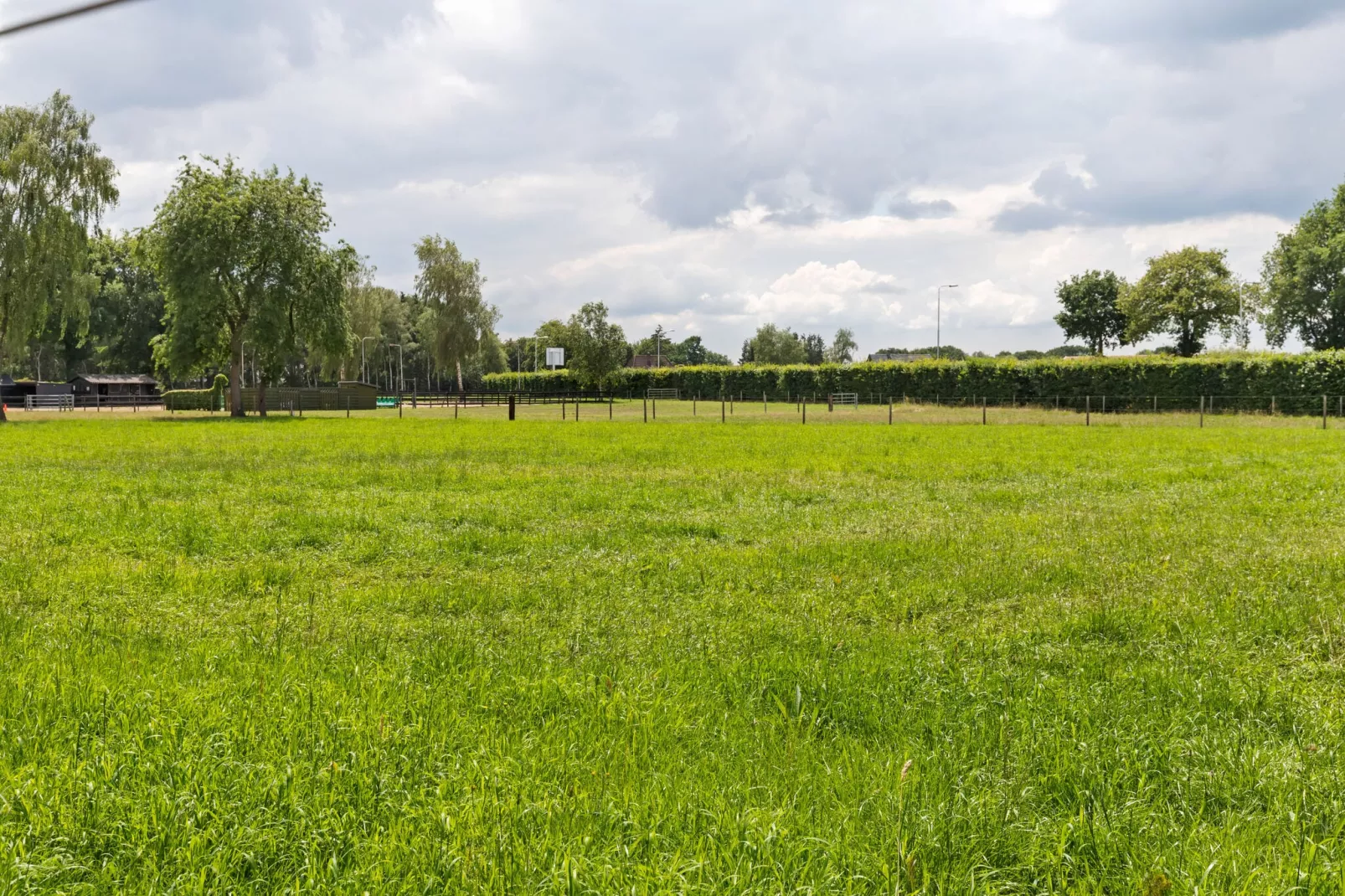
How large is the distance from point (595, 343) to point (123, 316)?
51.0m

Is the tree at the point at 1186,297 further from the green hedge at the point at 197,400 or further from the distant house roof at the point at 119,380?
the distant house roof at the point at 119,380

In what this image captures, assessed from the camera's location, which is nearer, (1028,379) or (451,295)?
(1028,379)

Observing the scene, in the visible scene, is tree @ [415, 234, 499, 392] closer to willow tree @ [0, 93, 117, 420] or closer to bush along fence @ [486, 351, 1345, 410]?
bush along fence @ [486, 351, 1345, 410]

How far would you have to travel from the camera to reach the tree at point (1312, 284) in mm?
74062

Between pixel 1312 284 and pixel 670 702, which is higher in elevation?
pixel 1312 284

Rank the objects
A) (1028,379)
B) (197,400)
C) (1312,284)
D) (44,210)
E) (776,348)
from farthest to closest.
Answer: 1. (776,348)
2. (1312,284)
3. (197,400)
4. (1028,379)
5. (44,210)

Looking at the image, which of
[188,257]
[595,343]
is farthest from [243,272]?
[595,343]

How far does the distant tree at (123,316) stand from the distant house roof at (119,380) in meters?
1.24

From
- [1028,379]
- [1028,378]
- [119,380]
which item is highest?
[119,380]

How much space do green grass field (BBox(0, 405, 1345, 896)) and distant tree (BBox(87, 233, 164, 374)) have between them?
307 ft

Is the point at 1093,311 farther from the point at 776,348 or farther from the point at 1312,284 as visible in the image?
the point at 776,348

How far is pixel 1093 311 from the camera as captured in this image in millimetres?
98062

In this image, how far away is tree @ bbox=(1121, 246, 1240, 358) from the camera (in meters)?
80.6

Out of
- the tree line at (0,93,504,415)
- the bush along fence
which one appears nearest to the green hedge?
the tree line at (0,93,504,415)
